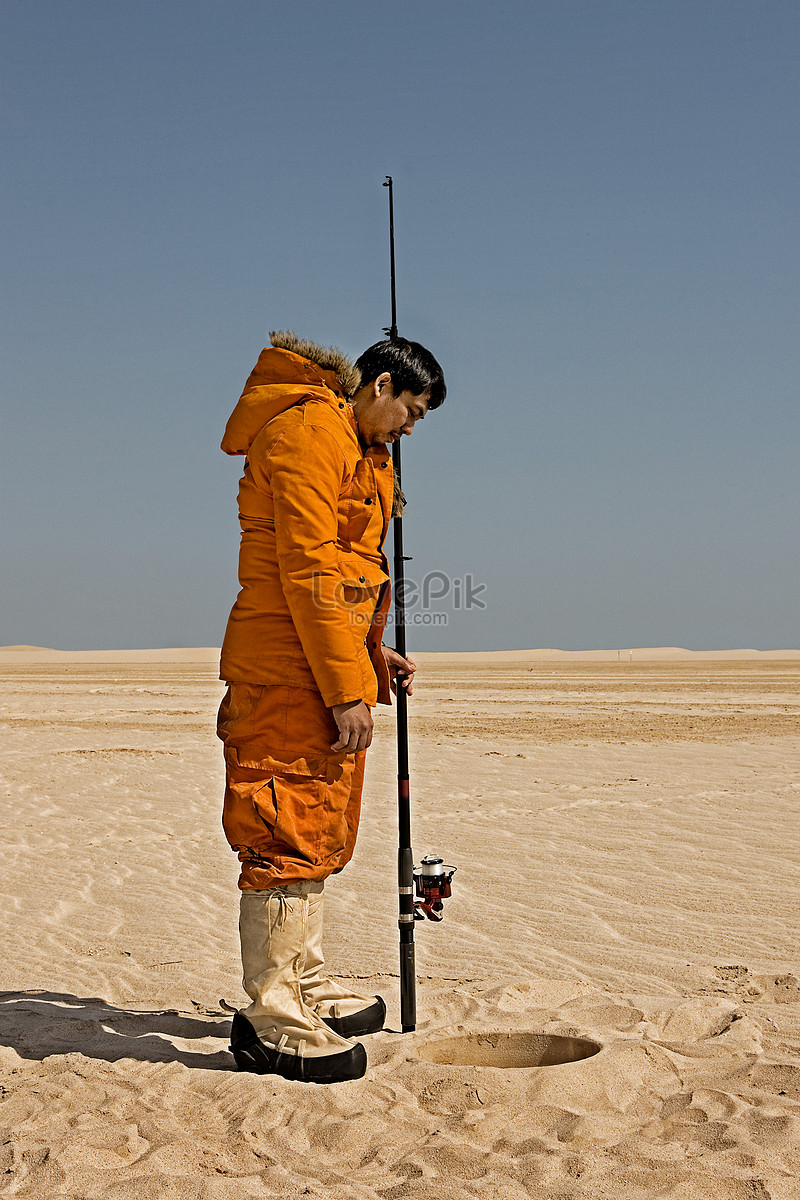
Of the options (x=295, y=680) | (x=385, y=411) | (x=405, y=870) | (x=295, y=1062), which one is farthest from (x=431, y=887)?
(x=385, y=411)

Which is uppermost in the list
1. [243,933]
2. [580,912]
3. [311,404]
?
[311,404]

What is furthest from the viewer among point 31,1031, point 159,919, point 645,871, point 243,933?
point 645,871

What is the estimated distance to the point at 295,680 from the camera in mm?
3307

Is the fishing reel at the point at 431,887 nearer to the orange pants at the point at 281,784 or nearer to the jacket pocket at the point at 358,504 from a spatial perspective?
the orange pants at the point at 281,784

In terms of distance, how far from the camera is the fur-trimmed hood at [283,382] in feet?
11.3

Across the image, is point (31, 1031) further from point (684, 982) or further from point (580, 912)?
point (580, 912)

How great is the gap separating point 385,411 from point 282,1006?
2.00 m

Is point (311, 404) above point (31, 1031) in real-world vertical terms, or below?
above

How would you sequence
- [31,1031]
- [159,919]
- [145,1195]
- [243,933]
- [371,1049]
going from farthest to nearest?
[159,919]
[31,1031]
[371,1049]
[243,933]
[145,1195]

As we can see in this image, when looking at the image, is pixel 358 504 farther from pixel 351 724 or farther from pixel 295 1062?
pixel 295 1062

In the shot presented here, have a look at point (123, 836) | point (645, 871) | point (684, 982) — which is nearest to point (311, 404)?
point (684, 982)

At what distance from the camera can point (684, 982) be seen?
452 cm

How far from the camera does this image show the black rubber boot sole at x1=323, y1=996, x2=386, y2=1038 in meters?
3.75

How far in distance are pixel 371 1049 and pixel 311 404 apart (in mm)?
2221
